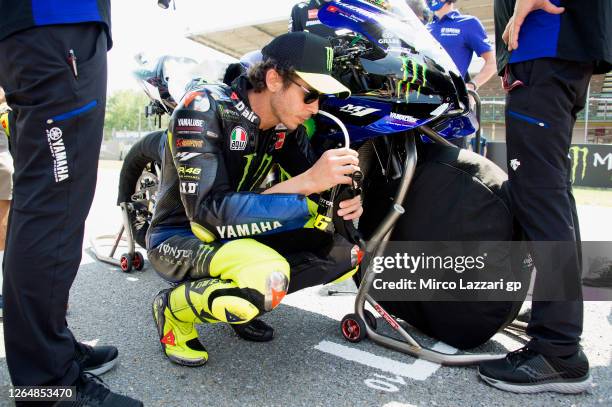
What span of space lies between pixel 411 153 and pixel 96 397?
1.58 meters

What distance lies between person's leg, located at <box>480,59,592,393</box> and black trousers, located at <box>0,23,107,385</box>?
159 centimetres

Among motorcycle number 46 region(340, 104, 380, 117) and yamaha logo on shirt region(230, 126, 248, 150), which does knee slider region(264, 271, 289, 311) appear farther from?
motorcycle number 46 region(340, 104, 380, 117)

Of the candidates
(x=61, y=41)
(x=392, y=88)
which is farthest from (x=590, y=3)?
(x=61, y=41)

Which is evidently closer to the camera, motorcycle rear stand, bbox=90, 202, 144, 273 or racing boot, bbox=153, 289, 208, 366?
racing boot, bbox=153, 289, 208, 366

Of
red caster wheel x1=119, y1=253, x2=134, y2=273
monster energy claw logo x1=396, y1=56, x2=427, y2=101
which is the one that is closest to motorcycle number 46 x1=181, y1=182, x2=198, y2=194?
monster energy claw logo x1=396, y1=56, x2=427, y2=101

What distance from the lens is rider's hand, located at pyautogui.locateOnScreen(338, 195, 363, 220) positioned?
2.19 meters

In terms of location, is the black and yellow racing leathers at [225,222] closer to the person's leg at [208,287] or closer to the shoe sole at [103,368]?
the person's leg at [208,287]

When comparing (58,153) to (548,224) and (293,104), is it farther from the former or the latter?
(548,224)

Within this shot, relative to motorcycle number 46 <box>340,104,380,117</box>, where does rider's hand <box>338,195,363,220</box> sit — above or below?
below

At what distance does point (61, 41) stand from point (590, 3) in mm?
1861

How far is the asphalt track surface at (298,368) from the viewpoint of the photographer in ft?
6.38

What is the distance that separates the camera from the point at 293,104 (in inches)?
83.1

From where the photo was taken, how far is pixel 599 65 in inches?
80.7

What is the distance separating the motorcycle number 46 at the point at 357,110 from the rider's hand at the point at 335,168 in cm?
26
